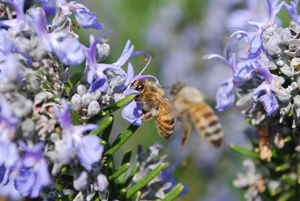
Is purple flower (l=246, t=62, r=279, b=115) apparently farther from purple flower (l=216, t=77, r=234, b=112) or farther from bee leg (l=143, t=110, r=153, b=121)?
bee leg (l=143, t=110, r=153, b=121)

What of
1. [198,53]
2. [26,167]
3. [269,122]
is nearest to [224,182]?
[198,53]

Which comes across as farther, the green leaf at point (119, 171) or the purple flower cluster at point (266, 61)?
the purple flower cluster at point (266, 61)

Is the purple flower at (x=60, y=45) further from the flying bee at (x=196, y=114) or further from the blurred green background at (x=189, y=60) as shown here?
the blurred green background at (x=189, y=60)

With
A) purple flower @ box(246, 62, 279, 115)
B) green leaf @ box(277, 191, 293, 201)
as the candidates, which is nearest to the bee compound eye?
purple flower @ box(246, 62, 279, 115)

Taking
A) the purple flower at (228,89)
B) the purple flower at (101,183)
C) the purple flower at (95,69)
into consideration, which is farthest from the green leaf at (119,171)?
the purple flower at (228,89)

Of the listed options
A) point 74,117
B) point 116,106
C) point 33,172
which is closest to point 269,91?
point 116,106

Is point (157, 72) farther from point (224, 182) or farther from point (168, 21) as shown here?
point (224, 182)
